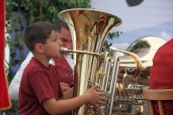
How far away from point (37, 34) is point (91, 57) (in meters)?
0.38

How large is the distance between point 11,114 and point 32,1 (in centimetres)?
120

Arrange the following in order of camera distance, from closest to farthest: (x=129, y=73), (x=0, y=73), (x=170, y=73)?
1. (x=0, y=73)
2. (x=170, y=73)
3. (x=129, y=73)

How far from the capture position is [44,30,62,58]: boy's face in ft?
9.15

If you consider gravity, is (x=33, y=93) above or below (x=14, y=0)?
below

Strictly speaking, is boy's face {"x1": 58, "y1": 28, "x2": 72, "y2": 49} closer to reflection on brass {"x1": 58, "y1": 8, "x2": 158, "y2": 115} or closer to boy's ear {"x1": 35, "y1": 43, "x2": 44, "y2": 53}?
Answer: reflection on brass {"x1": 58, "y1": 8, "x2": 158, "y2": 115}

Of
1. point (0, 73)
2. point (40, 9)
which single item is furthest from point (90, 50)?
point (40, 9)

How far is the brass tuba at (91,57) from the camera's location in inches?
115

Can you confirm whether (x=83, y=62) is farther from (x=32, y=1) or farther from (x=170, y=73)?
(x=32, y=1)

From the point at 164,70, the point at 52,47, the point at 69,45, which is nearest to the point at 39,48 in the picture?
the point at 52,47

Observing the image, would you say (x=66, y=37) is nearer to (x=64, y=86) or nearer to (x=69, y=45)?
(x=69, y=45)

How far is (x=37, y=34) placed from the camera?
2.85 meters

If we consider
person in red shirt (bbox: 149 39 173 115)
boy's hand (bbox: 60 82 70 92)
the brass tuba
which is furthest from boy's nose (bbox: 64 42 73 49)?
person in red shirt (bbox: 149 39 173 115)

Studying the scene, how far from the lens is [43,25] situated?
2916mm

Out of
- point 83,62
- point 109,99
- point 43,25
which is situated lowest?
point 109,99
